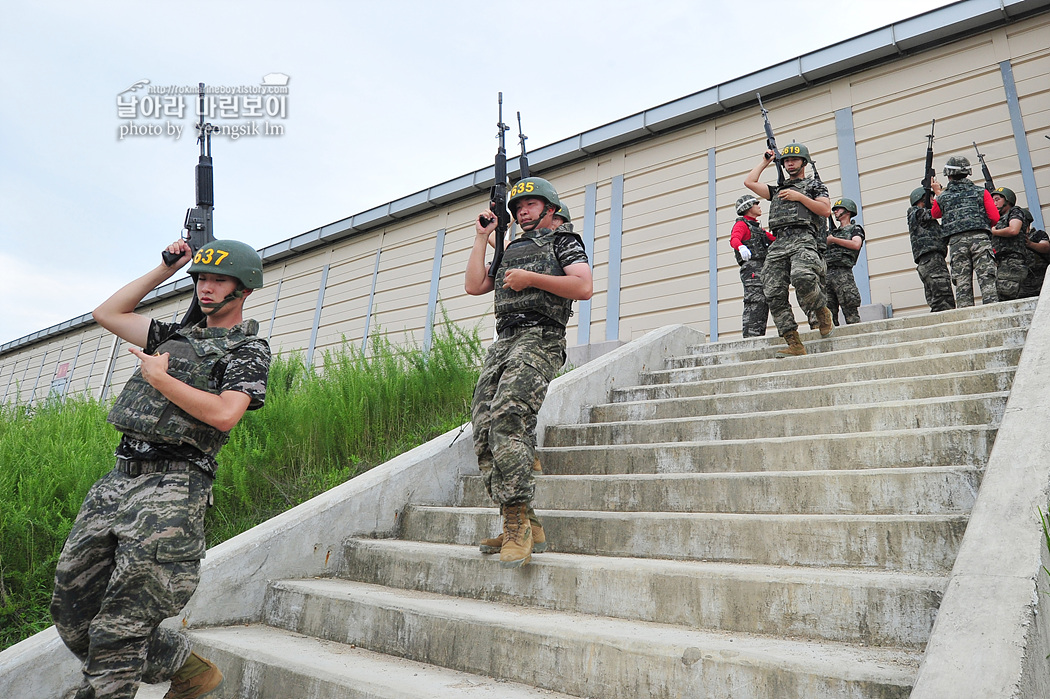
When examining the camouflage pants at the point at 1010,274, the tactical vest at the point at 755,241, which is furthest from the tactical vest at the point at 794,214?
the camouflage pants at the point at 1010,274

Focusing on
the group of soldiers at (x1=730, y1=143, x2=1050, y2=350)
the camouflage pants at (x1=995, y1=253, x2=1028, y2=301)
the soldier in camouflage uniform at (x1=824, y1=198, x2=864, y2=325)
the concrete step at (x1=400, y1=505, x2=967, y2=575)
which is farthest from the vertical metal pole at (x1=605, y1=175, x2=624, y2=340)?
the concrete step at (x1=400, y1=505, x2=967, y2=575)

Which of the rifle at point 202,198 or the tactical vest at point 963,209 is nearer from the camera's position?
the rifle at point 202,198

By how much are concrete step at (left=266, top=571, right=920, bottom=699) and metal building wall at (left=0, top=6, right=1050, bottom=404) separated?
401 centimetres

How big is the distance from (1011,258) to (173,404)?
319 inches

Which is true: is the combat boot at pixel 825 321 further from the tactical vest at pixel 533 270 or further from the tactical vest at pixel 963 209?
the tactical vest at pixel 533 270

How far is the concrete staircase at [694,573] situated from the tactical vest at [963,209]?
2.98m

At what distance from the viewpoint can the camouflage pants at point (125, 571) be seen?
81.0 inches

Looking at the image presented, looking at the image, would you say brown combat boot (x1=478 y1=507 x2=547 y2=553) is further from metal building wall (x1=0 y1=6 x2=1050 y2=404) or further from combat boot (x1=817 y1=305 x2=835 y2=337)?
metal building wall (x1=0 y1=6 x2=1050 y2=404)

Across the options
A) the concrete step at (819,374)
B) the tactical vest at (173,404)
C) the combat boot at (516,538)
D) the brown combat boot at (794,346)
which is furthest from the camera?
the brown combat boot at (794,346)

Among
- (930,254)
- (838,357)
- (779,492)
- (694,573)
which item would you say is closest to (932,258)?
(930,254)

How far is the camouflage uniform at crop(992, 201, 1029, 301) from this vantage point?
7086 mm

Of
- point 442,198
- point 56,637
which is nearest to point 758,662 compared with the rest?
point 56,637

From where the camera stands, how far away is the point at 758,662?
1964 mm

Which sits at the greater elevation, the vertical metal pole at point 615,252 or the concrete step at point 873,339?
the vertical metal pole at point 615,252
